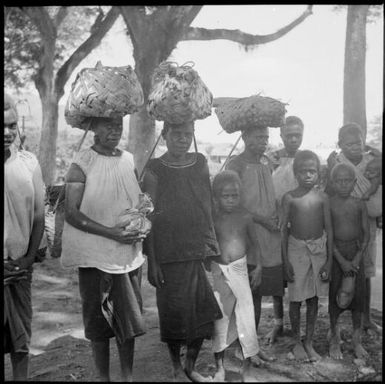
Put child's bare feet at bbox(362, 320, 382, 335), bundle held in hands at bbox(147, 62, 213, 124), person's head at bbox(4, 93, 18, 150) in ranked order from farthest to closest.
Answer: child's bare feet at bbox(362, 320, 382, 335), bundle held in hands at bbox(147, 62, 213, 124), person's head at bbox(4, 93, 18, 150)

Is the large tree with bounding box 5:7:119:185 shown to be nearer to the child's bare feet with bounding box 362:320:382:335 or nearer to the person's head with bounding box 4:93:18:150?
the person's head with bounding box 4:93:18:150

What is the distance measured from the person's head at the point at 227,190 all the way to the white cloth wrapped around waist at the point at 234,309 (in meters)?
0.41

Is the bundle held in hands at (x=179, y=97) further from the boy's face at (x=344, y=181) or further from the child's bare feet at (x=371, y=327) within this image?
the child's bare feet at (x=371, y=327)

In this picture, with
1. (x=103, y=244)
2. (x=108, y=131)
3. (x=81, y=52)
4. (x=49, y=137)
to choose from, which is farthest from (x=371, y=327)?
(x=81, y=52)

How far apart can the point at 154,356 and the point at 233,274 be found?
0.96 m

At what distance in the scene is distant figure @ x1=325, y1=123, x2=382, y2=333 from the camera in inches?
156

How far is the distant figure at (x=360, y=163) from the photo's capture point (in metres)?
3.97

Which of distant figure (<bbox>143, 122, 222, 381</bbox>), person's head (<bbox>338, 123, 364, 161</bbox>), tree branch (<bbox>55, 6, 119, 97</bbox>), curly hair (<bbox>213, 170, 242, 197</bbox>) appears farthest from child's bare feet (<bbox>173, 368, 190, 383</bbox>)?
tree branch (<bbox>55, 6, 119, 97</bbox>)

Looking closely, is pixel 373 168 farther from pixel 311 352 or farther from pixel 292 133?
pixel 311 352

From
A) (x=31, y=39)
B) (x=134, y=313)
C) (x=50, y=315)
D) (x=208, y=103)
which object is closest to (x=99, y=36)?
(x=31, y=39)

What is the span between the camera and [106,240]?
3250mm

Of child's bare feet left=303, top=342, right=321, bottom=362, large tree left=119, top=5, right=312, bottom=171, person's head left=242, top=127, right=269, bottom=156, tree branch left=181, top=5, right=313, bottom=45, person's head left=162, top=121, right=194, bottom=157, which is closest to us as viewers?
person's head left=162, top=121, right=194, bottom=157

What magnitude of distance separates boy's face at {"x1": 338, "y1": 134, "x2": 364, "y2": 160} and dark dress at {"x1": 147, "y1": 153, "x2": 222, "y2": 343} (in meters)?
1.32

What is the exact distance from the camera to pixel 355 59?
14.9ft
